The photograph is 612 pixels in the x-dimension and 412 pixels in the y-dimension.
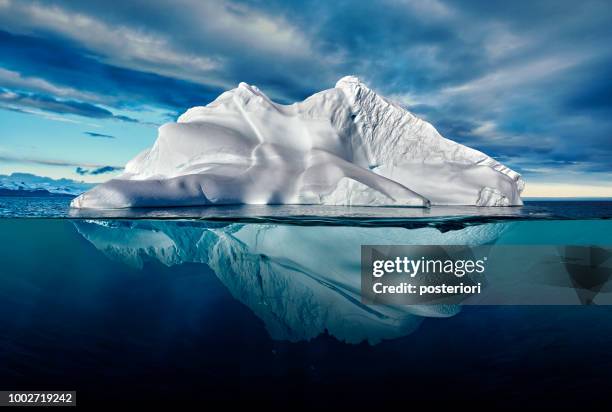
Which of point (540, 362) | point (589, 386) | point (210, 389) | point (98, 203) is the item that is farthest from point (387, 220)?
point (98, 203)

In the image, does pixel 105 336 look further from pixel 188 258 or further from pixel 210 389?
pixel 188 258

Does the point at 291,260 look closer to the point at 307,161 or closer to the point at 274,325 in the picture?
the point at 274,325

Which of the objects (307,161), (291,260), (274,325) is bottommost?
(274,325)

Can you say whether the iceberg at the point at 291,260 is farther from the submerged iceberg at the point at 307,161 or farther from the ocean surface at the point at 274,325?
the submerged iceberg at the point at 307,161

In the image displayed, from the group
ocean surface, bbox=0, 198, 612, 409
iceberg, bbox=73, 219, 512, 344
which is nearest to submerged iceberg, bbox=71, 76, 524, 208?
iceberg, bbox=73, 219, 512, 344

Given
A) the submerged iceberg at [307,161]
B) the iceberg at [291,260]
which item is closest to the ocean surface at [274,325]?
the iceberg at [291,260]

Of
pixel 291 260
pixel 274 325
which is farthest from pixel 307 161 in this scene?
pixel 274 325
